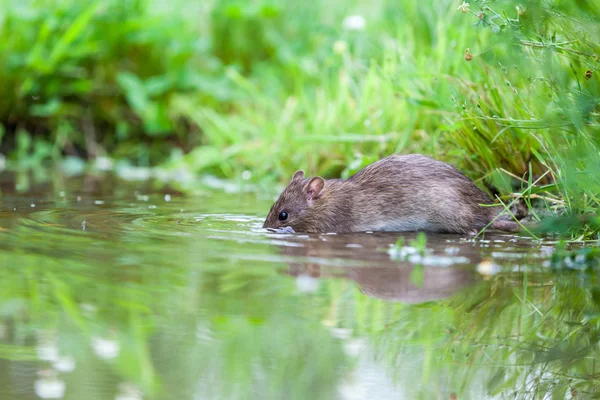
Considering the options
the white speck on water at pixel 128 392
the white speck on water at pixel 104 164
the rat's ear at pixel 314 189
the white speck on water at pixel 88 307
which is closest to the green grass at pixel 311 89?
the white speck on water at pixel 104 164

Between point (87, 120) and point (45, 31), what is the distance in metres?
1.25

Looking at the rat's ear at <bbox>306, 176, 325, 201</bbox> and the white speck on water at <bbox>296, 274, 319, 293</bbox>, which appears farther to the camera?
the rat's ear at <bbox>306, 176, 325, 201</bbox>

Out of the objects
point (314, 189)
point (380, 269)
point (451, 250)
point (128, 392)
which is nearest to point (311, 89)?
point (314, 189)

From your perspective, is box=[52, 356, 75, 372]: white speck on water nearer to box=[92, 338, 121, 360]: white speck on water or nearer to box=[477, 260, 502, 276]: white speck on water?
box=[92, 338, 121, 360]: white speck on water

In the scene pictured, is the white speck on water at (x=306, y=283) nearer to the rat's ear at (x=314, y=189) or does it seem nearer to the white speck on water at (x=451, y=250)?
the white speck on water at (x=451, y=250)

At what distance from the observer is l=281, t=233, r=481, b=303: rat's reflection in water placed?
3172mm

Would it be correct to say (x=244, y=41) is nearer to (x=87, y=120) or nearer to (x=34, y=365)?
(x=87, y=120)

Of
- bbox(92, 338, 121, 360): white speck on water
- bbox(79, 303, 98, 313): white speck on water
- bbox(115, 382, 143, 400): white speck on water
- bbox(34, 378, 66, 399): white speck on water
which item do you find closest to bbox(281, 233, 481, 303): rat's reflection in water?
bbox(79, 303, 98, 313): white speck on water

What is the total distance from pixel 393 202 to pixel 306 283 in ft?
5.98

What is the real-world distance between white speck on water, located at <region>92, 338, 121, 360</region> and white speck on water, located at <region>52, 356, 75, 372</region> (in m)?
0.08

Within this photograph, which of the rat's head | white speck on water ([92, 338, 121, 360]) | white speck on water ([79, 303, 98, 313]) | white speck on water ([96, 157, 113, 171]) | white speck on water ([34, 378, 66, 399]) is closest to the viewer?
white speck on water ([34, 378, 66, 399])

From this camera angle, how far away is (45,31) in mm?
9273

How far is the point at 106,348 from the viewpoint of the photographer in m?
2.39

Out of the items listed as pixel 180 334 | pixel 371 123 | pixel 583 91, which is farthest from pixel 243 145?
pixel 180 334
